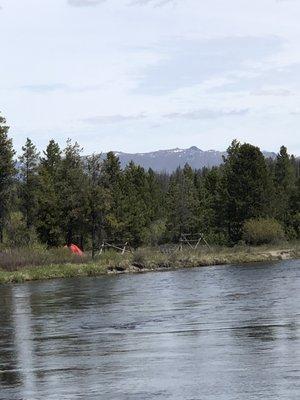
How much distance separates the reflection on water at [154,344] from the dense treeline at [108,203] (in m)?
33.9

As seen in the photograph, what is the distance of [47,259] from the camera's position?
6216 centimetres

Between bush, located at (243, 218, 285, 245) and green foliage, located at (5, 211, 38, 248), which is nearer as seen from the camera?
green foliage, located at (5, 211, 38, 248)

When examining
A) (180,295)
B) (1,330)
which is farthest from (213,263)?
(1,330)

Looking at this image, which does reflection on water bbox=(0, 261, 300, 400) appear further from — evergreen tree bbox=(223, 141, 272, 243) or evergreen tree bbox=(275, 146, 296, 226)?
evergreen tree bbox=(275, 146, 296, 226)

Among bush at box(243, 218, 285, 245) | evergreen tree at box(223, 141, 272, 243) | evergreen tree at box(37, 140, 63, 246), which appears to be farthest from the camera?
evergreen tree at box(223, 141, 272, 243)

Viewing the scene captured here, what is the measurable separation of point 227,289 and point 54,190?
40537mm

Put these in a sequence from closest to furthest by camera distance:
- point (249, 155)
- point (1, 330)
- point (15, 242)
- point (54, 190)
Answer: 1. point (1, 330)
2. point (15, 242)
3. point (54, 190)
4. point (249, 155)

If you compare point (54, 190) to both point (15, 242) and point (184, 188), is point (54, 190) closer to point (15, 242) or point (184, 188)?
point (15, 242)

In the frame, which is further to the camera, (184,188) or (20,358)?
(184,188)

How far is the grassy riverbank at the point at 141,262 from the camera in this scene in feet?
187

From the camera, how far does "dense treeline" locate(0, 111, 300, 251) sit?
73.6 metres

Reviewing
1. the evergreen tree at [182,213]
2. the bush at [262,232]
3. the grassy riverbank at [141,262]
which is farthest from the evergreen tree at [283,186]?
the grassy riverbank at [141,262]

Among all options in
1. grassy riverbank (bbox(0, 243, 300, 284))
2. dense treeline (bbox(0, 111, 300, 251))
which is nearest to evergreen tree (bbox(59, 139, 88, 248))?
dense treeline (bbox(0, 111, 300, 251))

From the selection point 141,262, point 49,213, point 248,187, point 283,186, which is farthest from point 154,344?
point 283,186
